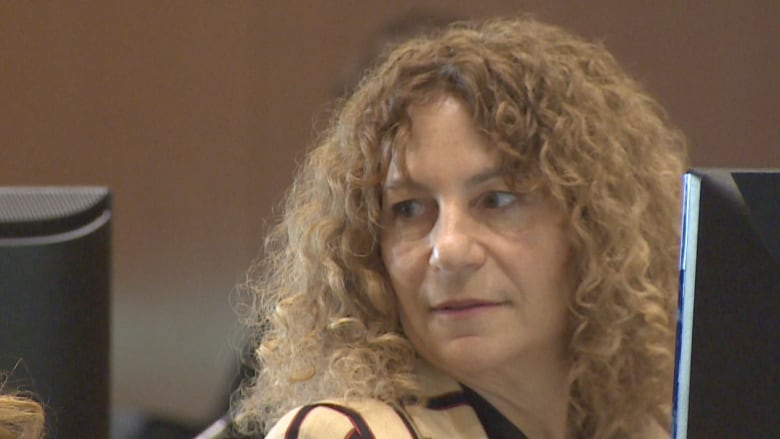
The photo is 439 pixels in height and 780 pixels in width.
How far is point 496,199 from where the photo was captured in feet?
4.25

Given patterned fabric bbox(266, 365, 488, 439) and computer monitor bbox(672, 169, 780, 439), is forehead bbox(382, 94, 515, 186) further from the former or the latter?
computer monitor bbox(672, 169, 780, 439)

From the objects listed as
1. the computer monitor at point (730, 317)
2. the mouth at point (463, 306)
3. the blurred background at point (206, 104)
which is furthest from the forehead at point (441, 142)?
the blurred background at point (206, 104)

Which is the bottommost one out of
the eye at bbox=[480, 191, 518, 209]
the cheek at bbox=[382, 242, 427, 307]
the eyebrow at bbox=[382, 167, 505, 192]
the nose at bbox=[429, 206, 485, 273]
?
the cheek at bbox=[382, 242, 427, 307]

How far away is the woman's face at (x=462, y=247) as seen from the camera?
1.27 metres

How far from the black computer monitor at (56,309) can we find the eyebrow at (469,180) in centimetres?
30

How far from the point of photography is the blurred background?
10.9 feet

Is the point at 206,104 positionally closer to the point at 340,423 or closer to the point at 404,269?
the point at 404,269

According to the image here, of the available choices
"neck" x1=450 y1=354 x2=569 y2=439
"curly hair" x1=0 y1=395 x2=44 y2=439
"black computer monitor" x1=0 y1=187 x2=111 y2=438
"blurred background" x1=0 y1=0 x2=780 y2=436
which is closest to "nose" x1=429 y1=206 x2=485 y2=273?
"neck" x1=450 y1=354 x2=569 y2=439

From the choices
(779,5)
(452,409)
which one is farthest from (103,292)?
(779,5)

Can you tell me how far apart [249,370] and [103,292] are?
83 cm

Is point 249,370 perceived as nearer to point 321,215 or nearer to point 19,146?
point 321,215

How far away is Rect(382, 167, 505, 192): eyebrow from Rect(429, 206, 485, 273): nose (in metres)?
0.03

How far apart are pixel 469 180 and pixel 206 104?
88.7 inches

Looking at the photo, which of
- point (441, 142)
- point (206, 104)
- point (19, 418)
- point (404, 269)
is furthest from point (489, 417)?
point (206, 104)
